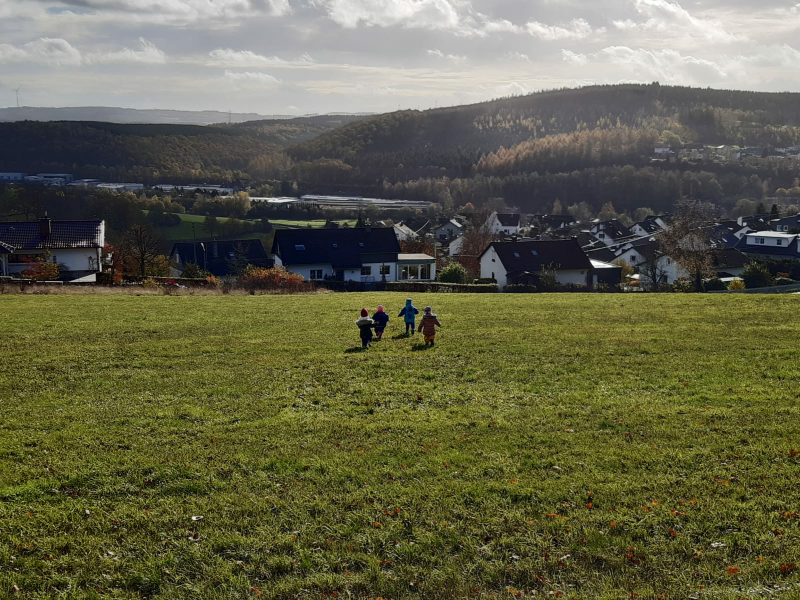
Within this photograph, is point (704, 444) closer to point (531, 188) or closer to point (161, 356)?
point (161, 356)

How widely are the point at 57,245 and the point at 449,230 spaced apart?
7624 centimetres

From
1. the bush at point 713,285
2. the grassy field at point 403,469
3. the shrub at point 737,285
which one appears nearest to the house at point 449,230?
the shrub at point 737,285

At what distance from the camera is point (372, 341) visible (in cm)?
1981

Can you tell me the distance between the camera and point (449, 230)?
118188 millimetres

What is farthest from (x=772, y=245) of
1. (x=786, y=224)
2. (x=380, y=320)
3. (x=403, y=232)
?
(x=380, y=320)

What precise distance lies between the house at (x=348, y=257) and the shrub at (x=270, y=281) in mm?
16055

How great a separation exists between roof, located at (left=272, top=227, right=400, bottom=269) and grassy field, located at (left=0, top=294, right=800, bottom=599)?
41.3m

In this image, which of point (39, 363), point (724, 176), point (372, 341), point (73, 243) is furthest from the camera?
point (724, 176)

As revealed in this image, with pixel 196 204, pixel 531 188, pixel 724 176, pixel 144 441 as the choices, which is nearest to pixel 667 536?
pixel 144 441

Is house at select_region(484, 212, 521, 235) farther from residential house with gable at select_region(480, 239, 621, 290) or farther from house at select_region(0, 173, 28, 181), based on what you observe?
house at select_region(0, 173, 28, 181)

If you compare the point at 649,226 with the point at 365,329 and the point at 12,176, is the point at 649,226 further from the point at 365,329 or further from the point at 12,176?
the point at 12,176

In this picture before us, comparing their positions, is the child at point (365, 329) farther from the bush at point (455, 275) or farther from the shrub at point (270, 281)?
the bush at point (455, 275)

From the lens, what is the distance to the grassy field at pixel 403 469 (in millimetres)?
7527

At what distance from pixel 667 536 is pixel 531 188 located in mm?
166559
